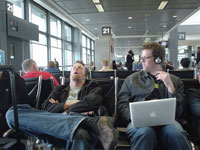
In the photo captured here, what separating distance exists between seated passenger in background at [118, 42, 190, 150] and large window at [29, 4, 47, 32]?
703 centimetres

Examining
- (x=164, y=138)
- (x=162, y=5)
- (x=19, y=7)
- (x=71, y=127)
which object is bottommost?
(x=164, y=138)

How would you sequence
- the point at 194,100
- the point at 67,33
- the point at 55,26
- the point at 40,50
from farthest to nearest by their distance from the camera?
the point at 67,33 → the point at 55,26 → the point at 40,50 → the point at 194,100

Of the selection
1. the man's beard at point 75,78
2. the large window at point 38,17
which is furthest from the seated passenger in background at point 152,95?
the large window at point 38,17

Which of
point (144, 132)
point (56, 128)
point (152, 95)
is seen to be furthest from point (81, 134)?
point (152, 95)

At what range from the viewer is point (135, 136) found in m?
1.39

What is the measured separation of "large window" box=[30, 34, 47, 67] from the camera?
26.2ft

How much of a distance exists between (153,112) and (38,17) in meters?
8.47

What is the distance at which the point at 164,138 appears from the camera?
1408 mm

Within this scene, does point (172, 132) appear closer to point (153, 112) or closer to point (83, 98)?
point (153, 112)

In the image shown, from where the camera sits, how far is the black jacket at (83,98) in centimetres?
176

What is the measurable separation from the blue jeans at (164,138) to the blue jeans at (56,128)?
13.4 inches

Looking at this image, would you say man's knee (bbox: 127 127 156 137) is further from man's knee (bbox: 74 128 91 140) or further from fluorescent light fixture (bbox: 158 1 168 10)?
fluorescent light fixture (bbox: 158 1 168 10)

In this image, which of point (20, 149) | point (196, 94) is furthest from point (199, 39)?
point (20, 149)

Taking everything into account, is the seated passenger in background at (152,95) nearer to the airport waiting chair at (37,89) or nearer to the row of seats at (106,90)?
the row of seats at (106,90)
